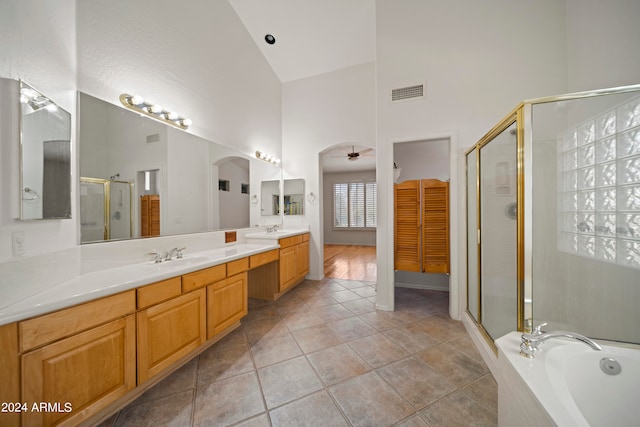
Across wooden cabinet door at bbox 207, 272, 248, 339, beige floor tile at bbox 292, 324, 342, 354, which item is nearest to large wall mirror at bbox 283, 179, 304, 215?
wooden cabinet door at bbox 207, 272, 248, 339

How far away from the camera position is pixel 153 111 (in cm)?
189

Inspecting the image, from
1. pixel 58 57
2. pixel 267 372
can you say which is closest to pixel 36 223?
pixel 58 57

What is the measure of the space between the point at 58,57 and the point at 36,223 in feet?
3.47

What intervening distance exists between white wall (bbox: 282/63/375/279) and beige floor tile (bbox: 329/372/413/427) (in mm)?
2390

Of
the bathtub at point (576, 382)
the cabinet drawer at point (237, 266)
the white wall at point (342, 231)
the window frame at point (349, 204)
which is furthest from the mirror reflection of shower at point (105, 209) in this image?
the window frame at point (349, 204)

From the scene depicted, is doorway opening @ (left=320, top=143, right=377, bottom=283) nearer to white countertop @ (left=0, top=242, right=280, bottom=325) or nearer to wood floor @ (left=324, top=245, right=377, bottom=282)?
wood floor @ (left=324, top=245, right=377, bottom=282)

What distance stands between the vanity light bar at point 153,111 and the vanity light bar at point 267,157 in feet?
4.02

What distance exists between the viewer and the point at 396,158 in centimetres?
500

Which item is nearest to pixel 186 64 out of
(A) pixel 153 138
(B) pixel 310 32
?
(A) pixel 153 138

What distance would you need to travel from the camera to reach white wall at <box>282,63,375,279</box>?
11.7ft

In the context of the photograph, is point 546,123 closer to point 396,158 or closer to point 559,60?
point 559,60

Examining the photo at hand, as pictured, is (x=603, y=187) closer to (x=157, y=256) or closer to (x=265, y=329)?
(x=265, y=329)

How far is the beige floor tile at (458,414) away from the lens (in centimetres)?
123

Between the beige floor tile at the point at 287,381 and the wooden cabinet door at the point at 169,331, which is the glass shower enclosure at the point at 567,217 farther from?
the wooden cabinet door at the point at 169,331
